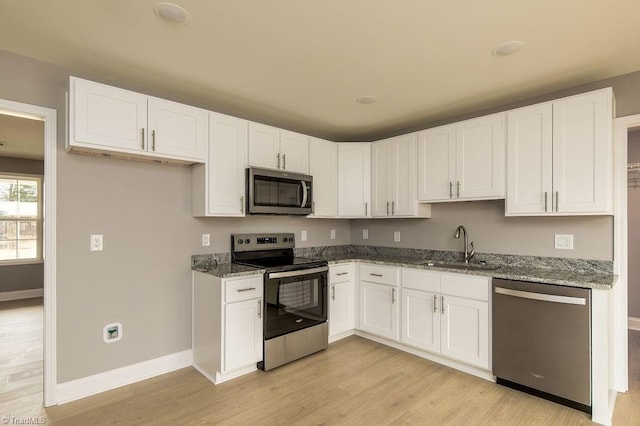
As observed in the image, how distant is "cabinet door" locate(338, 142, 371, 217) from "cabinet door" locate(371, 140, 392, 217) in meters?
0.06

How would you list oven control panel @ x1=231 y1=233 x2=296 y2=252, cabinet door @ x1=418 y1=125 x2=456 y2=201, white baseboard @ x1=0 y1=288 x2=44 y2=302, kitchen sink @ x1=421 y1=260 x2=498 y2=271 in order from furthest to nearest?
white baseboard @ x1=0 y1=288 x2=44 y2=302, oven control panel @ x1=231 y1=233 x2=296 y2=252, cabinet door @ x1=418 y1=125 x2=456 y2=201, kitchen sink @ x1=421 y1=260 x2=498 y2=271

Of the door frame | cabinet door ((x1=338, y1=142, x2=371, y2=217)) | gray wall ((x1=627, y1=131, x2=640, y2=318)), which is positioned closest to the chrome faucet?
cabinet door ((x1=338, y1=142, x2=371, y2=217))

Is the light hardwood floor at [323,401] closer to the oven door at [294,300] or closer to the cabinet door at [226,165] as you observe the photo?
the oven door at [294,300]

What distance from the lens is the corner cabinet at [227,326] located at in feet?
8.87

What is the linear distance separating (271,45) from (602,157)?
253cm

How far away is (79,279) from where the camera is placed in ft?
8.32

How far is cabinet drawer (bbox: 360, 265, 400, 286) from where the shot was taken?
3.40 m

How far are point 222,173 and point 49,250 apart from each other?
139cm

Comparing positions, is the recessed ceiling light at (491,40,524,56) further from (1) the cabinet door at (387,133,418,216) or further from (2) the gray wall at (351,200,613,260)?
(2) the gray wall at (351,200,613,260)

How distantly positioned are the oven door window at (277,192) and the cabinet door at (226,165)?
0.49ft

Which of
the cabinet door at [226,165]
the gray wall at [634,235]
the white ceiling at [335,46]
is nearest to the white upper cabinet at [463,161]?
the white ceiling at [335,46]

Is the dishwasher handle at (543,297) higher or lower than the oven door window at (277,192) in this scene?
lower

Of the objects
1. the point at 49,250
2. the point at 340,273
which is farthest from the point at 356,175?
the point at 49,250

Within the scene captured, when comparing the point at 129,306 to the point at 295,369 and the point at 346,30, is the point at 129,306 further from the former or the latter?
the point at 346,30
